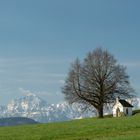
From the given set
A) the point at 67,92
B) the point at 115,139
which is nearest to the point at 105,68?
the point at 67,92

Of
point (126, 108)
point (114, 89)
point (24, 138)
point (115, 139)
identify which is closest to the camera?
point (115, 139)

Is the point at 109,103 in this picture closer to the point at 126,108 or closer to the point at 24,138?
the point at 126,108

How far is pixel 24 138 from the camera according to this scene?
47375 millimetres

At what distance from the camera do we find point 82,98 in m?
99.8

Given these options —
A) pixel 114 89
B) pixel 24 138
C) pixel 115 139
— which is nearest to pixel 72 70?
pixel 114 89

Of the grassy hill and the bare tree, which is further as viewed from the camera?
the bare tree

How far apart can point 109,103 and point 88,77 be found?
24.1 feet

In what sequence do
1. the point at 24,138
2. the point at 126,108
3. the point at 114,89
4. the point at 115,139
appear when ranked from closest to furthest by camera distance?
the point at 115,139
the point at 24,138
the point at 114,89
the point at 126,108

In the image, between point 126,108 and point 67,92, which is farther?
point 126,108

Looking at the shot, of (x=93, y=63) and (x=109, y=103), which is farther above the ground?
(x=93, y=63)

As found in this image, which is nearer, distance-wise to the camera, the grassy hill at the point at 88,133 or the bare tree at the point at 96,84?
the grassy hill at the point at 88,133

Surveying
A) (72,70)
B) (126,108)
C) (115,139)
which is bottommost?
(115,139)

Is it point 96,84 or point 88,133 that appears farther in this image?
point 96,84

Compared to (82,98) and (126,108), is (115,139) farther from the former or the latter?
(126,108)
